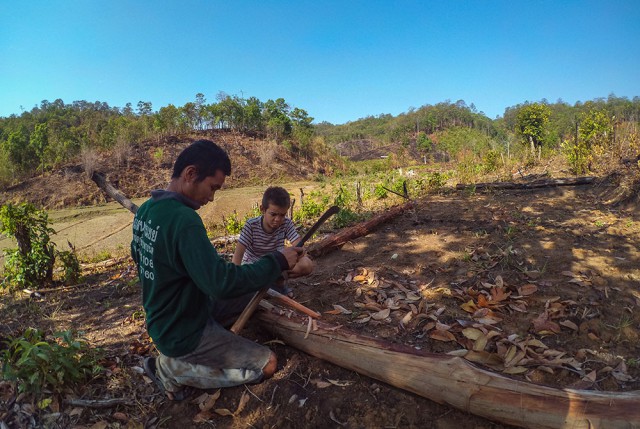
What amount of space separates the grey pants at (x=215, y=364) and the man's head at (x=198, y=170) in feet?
2.54

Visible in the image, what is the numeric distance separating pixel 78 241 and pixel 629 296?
10.2m

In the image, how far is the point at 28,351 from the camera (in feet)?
6.45

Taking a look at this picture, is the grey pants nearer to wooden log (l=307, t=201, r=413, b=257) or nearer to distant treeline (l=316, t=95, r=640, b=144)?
wooden log (l=307, t=201, r=413, b=257)

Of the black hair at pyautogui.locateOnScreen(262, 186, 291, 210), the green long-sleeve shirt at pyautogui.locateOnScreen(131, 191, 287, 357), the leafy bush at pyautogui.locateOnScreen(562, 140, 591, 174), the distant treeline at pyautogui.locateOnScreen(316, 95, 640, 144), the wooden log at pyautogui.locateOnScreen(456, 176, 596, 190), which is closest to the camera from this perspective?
the green long-sleeve shirt at pyautogui.locateOnScreen(131, 191, 287, 357)

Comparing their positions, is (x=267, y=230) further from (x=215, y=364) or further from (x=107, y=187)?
(x=107, y=187)

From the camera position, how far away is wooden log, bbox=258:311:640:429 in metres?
1.52

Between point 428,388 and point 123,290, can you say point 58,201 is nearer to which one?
point 123,290

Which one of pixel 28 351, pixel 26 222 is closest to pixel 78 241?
pixel 26 222

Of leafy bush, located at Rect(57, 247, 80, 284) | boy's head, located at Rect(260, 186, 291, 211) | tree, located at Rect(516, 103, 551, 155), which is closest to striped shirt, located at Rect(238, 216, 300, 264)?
boy's head, located at Rect(260, 186, 291, 211)

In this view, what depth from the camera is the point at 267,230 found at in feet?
10.5

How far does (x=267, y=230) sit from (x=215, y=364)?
134cm

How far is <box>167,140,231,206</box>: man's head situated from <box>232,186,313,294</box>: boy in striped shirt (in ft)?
3.40

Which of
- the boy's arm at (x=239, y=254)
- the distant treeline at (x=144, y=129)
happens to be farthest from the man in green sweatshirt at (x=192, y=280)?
the distant treeline at (x=144, y=129)

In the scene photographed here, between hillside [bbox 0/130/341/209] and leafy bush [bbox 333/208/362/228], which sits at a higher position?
hillside [bbox 0/130/341/209]
